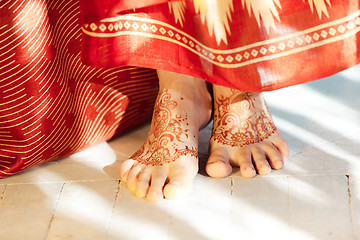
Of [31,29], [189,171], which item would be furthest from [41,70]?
[189,171]

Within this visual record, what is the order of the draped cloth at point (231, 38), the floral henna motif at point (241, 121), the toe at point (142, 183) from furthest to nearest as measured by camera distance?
the floral henna motif at point (241, 121), the toe at point (142, 183), the draped cloth at point (231, 38)

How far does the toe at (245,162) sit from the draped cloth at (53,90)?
12.6 inches

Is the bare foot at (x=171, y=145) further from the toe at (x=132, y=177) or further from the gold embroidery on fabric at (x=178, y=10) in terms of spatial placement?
the gold embroidery on fabric at (x=178, y=10)

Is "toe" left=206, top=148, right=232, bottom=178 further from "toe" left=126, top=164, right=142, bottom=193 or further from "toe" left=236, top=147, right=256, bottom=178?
"toe" left=126, top=164, right=142, bottom=193

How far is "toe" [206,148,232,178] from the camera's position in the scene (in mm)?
1290

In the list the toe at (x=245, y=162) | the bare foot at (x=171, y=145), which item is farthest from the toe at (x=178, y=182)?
the toe at (x=245, y=162)

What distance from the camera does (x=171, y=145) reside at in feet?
4.30

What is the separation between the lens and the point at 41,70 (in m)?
1.28

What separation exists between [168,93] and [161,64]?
17 cm

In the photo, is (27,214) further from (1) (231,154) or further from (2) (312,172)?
(2) (312,172)

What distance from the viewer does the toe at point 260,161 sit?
50.6 inches

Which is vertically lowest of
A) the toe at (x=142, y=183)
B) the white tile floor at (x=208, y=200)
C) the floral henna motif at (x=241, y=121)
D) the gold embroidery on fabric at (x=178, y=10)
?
the white tile floor at (x=208, y=200)

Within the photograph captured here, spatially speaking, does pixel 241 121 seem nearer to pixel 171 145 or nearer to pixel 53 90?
pixel 171 145

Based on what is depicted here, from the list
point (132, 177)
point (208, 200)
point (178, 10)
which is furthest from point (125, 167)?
point (178, 10)
